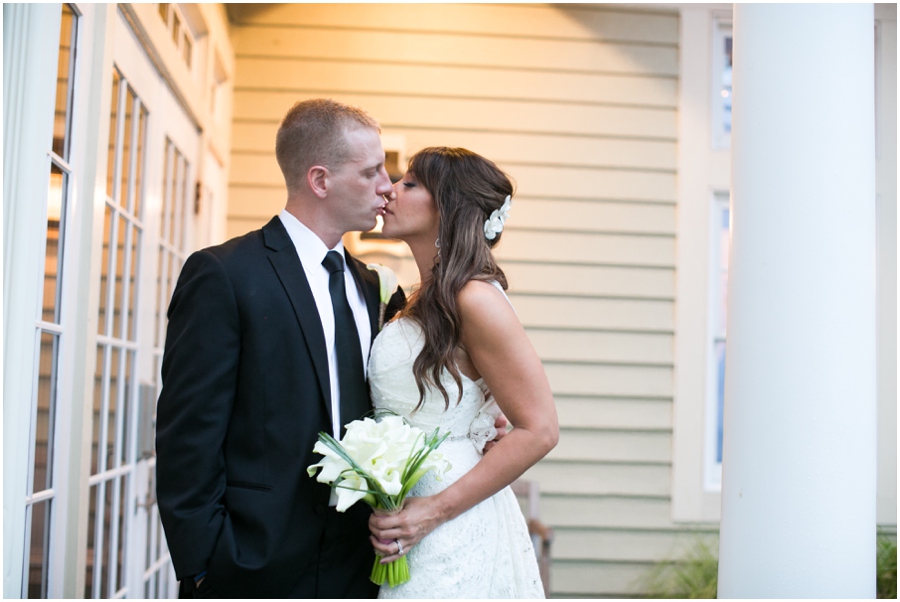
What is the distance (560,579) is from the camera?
4.27 metres

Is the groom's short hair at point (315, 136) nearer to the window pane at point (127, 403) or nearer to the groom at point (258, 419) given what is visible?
the groom at point (258, 419)

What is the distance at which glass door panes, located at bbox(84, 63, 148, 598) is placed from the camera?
8.73 feet

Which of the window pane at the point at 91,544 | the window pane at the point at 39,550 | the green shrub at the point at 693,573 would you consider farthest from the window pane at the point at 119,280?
the green shrub at the point at 693,573

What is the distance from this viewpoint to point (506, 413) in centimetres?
198

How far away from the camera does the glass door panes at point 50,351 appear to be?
2055 millimetres

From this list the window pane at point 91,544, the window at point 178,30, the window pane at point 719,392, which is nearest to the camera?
the window pane at point 91,544

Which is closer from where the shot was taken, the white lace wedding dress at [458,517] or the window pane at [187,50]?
the white lace wedding dress at [458,517]

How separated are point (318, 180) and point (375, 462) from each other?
75cm

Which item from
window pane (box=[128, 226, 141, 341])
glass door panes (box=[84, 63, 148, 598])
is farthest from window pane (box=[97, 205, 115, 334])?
window pane (box=[128, 226, 141, 341])

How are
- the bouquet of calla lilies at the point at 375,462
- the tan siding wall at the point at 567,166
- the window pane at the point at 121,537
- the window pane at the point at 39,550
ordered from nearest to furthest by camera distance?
the bouquet of calla lilies at the point at 375,462, the window pane at the point at 39,550, the window pane at the point at 121,537, the tan siding wall at the point at 567,166

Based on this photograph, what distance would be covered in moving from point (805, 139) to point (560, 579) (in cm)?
312

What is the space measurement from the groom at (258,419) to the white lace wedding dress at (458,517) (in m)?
0.09

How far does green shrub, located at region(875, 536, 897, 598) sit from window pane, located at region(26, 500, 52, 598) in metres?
3.43

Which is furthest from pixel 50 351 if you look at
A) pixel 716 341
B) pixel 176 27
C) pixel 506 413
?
pixel 716 341
